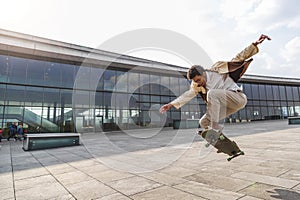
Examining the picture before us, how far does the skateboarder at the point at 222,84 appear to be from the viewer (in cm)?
326

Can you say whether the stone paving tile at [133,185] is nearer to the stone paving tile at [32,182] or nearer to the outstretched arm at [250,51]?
the stone paving tile at [32,182]

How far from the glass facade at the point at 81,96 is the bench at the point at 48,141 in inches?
325

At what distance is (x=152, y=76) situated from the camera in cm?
2577

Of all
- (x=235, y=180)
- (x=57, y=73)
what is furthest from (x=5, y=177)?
(x=57, y=73)

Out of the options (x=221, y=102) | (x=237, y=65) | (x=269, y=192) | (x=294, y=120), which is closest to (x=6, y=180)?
(x=221, y=102)

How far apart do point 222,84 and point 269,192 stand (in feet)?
6.57

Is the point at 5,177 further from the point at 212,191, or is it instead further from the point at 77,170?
the point at 212,191

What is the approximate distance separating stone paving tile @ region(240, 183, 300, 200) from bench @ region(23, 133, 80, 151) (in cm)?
1058

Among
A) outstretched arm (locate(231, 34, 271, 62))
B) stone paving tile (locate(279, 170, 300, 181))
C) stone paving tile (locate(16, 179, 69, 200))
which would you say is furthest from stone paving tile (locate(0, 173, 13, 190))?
stone paving tile (locate(279, 170, 300, 181))

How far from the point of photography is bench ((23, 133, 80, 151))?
10023mm

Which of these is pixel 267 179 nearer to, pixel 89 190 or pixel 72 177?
pixel 89 190

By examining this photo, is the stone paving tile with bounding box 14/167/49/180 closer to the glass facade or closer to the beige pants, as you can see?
the beige pants

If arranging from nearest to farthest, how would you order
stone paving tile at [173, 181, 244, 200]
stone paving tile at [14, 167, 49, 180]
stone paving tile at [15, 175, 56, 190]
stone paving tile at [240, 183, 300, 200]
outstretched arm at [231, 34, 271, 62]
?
stone paving tile at [240, 183, 300, 200], stone paving tile at [173, 181, 244, 200], outstretched arm at [231, 34, 271, 62], stone paving tile at [15, 175, 56, 190], stone paving tile at [14, 167, 49, 180]

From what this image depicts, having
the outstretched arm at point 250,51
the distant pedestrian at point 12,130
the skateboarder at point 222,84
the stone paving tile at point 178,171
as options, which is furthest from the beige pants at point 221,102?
the distant pedestrian at point 12,130
